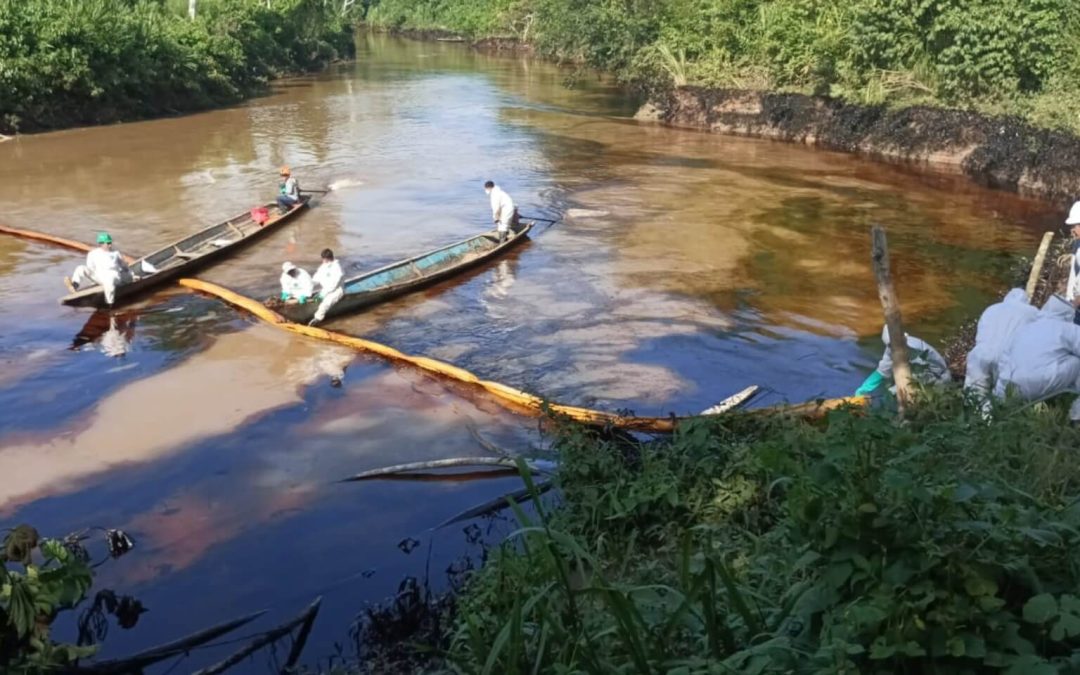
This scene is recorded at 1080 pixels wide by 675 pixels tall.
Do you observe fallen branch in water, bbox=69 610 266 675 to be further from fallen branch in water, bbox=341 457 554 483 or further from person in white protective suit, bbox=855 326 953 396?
person in white protective suit, bbox=855 326 953 396

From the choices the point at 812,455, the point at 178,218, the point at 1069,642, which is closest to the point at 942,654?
the point at 1069,642

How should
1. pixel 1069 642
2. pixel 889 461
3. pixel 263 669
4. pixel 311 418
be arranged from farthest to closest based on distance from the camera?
pixel 311 418
pixel 263 669
pixel 889 461
pixel 1069 642

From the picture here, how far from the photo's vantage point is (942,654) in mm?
2602

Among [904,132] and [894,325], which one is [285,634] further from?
[904,132]

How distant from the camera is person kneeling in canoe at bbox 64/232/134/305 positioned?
11930mm

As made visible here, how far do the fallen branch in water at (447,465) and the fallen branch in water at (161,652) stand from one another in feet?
6.61

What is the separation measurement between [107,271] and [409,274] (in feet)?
12.6

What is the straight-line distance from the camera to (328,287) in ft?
38.5

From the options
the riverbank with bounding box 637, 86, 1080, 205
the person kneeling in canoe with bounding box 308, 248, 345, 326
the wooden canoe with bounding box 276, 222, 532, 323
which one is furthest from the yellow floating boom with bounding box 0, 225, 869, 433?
the riverbank with bounding box 637, 86, 1080, 205

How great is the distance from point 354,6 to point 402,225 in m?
64.2

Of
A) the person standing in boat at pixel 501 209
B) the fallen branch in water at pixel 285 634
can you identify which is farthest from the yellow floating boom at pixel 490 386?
the person standing in boat at pixel 501 209

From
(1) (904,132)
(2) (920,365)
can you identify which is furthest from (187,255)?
(1) (904,132)

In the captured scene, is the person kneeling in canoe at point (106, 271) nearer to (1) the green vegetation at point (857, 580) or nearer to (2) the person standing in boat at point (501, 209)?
(2) the person standing in boat at point (501, 209)

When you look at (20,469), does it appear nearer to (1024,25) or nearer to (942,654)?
(942,654)
